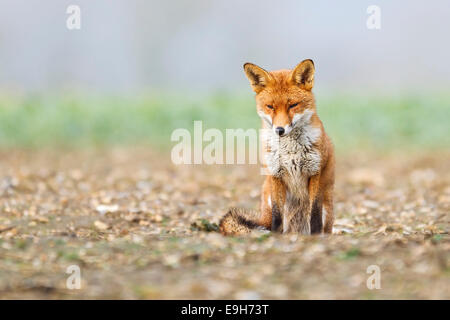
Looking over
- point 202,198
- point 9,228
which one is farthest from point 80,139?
point 9,228

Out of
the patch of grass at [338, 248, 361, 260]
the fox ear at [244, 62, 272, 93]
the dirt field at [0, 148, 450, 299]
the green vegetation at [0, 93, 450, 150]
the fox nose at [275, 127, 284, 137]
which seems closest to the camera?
the dirt field at [0, 148, 450, 299]

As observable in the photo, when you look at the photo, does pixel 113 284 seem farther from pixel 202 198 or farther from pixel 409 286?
pixel 202 198

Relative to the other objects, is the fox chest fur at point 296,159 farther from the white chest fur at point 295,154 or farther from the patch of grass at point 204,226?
the patch of grass at point 204,226

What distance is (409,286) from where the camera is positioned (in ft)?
13.5

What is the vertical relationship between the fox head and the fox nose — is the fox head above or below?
above

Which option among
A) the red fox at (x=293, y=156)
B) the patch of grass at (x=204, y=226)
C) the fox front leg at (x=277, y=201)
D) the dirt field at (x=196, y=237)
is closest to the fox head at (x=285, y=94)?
the red fox at (x=293, y=156)

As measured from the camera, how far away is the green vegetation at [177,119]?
1354cm

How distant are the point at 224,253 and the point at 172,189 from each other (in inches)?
166

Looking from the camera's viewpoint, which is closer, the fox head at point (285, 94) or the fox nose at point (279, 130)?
the fox nose at point (279, 130)

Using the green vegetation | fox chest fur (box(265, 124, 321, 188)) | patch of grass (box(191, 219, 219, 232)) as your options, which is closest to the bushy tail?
patch of grass (box(191, 219, 219, 232))

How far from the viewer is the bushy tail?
587cm

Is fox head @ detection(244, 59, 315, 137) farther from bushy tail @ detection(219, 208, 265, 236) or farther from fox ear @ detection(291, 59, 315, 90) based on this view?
bushy tail @ detection(219, 208, 265, 236)

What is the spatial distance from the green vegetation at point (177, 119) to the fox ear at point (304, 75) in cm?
783

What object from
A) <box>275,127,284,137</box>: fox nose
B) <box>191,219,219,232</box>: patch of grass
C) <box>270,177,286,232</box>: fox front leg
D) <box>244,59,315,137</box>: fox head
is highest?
<box>244,59,315,137</box>: fox head
